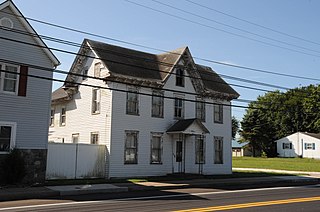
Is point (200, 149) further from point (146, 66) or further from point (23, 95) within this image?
point (23, 95)

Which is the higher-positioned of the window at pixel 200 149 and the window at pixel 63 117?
the window at pixel 63 117

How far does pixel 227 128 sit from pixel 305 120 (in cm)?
5710

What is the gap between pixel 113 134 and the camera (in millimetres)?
23203

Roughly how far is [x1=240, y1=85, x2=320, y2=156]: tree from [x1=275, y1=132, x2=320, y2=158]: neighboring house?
3254 millimetres

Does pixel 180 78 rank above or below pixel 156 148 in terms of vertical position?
above

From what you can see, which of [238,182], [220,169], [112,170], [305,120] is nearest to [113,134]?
[112,170]

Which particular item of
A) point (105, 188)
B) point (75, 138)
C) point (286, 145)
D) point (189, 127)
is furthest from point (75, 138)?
point (286, 145)

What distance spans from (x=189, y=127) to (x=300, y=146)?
1926 inches

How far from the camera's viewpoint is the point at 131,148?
24.1 m

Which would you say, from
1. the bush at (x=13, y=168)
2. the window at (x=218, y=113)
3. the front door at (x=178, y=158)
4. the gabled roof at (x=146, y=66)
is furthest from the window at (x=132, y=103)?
the bush at (x=13, y=168)

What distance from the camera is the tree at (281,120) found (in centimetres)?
7212

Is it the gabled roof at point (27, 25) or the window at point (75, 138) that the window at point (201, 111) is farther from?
the gabled roof at point (27, 25)

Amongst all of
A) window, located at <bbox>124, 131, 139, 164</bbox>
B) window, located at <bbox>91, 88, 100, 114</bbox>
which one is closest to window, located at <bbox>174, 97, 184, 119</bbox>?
window, located at <bbox>124, 131, 139, 164</bbox>

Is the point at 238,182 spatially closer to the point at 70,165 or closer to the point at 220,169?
the point at 220,169
